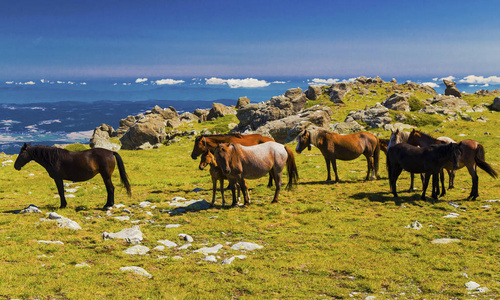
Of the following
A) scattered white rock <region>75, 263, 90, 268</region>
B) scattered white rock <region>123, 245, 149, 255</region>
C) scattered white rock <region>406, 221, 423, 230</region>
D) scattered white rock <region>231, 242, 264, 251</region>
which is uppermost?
scattered white rock <region>75, 263, 90, 268</region>

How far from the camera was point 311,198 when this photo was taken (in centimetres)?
1836

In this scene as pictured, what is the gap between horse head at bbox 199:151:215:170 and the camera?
15.7 m

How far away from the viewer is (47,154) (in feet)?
50.4

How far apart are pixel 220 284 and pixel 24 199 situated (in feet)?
52.0

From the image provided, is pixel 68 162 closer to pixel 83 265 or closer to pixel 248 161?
pixel 83 265

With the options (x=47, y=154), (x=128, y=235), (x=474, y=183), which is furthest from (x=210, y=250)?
(x=474, y=183)

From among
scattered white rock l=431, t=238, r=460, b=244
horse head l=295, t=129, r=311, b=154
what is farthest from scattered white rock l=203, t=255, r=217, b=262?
horse head l=295, t=129, r=311, b=154

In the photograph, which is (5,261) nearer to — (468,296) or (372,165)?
(468,296)

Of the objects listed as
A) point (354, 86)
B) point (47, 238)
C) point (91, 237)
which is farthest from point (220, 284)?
point (354, 86)

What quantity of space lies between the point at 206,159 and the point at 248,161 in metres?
2.12

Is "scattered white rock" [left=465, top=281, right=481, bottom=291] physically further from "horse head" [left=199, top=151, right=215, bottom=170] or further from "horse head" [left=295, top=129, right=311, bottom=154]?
"horse head" [left=295, top=129, right=311, bottom=154]

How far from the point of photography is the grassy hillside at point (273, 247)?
8562mm

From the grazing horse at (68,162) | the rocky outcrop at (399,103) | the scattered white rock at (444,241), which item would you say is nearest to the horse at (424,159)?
the scattered white rock at (444,241)

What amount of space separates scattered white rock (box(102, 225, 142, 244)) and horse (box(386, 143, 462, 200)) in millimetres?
13413
